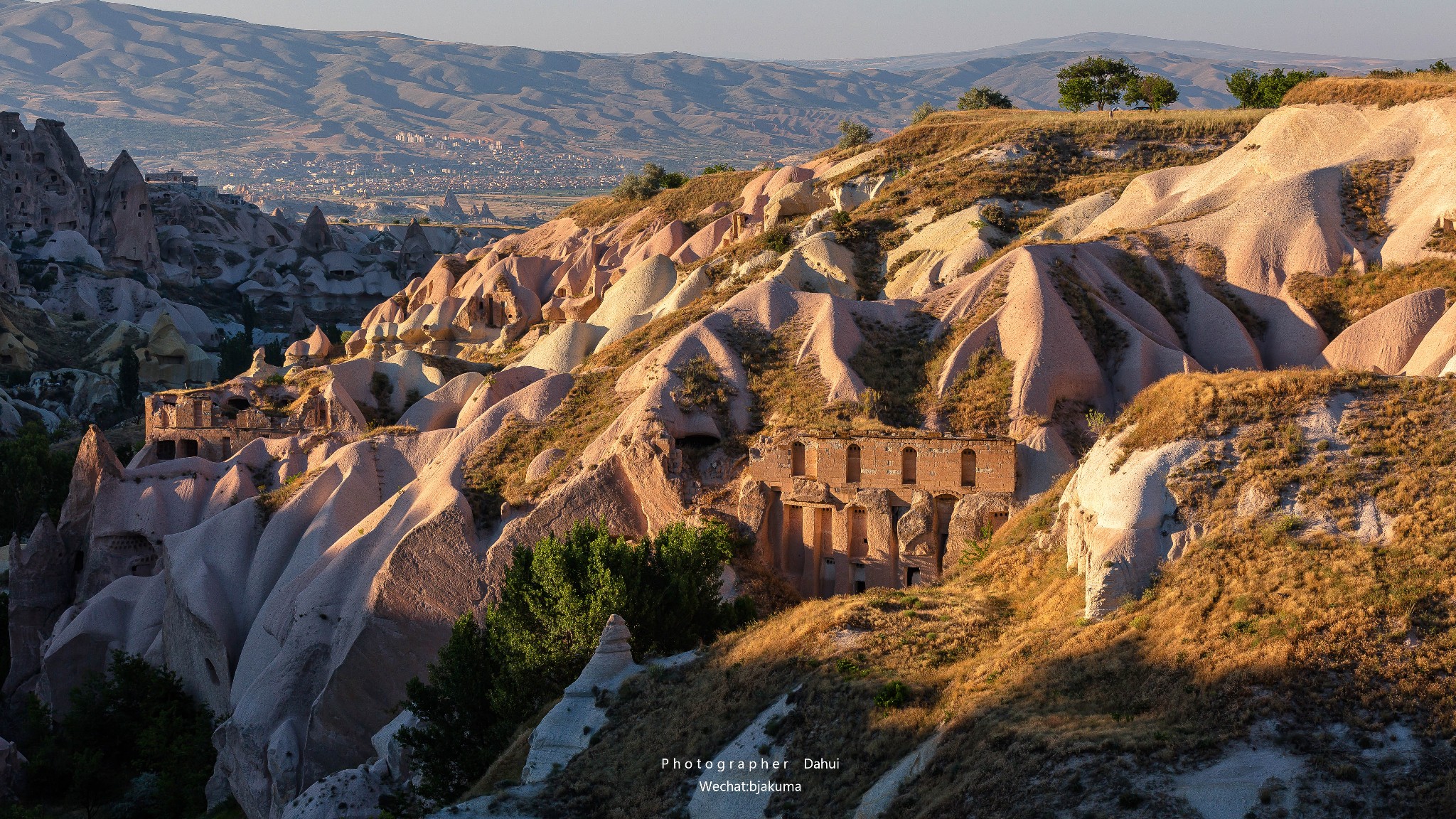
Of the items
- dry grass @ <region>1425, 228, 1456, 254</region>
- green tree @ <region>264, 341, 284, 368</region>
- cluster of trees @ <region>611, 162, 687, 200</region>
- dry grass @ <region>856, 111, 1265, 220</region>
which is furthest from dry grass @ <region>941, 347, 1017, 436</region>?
green tree @ <region>264, 341, 284, 368</region>

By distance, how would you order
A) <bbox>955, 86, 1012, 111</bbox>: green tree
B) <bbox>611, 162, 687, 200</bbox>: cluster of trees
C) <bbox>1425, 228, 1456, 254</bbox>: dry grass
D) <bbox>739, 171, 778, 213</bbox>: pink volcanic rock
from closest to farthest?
<bbox>1425, 228, 1456, 254</bbox>: dry grass, <bbox>739, 171, 778, 213</bbox>: pink volcanic rock, <bbox>955, 86, 1012, 111</bbox>: green tree, <bbox>611, 162, 687, 200</bbox>: cluster of trees

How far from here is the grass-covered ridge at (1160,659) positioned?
1471 centimetres

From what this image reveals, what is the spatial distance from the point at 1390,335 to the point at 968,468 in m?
11.9

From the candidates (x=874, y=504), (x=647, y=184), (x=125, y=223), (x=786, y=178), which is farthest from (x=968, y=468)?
(x=125, y=223)

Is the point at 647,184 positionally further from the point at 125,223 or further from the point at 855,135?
the point at 125,223

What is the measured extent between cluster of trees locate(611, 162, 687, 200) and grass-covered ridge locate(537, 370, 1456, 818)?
232 ft

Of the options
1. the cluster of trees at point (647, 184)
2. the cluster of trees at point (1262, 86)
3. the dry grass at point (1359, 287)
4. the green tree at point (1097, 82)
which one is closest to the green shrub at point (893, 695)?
the dry grass at point (1359, 287)

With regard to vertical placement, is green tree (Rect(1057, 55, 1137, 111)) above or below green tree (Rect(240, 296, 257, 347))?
above

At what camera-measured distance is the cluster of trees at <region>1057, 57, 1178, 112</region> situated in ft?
223

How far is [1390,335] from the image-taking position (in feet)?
112

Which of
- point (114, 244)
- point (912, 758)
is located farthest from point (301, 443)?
point (114, 244)

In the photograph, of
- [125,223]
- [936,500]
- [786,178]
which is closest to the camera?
[936,500]

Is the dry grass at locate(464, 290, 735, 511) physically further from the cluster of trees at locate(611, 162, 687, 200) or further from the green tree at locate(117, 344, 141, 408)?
the cluster of trees at locate(611, 162, 687, 200)

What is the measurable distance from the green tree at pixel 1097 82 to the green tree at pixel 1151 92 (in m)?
0.58
